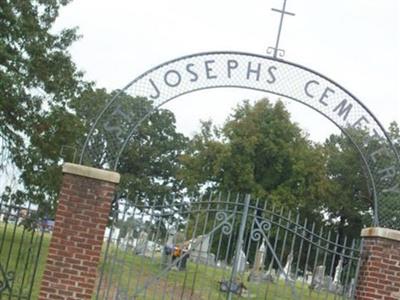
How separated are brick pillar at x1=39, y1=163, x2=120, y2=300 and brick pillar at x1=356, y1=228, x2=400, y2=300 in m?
3.44

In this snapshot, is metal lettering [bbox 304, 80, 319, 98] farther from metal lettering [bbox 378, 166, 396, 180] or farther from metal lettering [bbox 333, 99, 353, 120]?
metal lettering [bbox 378, 166, 396, 180]

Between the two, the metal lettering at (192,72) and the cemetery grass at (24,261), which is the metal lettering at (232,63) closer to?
the metal lettering at (192,72)

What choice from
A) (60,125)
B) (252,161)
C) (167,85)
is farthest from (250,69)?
(252,161)

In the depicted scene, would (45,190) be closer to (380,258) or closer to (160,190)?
(380,258)

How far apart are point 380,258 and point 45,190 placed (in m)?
11.3

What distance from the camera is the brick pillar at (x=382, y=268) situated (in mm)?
9547

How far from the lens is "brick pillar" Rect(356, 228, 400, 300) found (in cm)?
955

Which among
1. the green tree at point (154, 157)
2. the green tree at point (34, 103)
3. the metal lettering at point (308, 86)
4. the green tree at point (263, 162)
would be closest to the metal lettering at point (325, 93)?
the metal lettering at point (308, 86)

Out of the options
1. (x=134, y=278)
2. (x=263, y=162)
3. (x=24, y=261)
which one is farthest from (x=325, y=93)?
(x=263, y=162)

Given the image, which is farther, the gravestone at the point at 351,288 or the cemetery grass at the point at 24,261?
the gravestone at the point at 351,288

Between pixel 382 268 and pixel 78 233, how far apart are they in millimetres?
3892

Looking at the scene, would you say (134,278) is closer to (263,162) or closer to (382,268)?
(382,268)

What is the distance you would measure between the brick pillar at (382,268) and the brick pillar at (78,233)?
3.44m

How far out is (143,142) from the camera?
52875 millimetres
